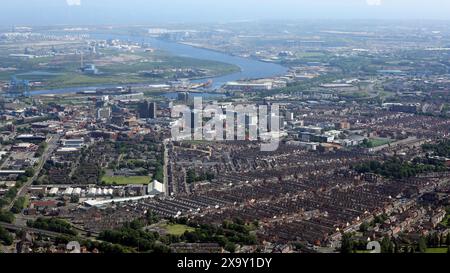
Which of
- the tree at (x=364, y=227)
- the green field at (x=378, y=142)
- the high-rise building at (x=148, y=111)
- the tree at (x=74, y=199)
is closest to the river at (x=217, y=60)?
the high-rise building at (x=148, y=111)

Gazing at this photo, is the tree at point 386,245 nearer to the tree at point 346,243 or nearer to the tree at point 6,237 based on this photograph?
the tree at point 346,243

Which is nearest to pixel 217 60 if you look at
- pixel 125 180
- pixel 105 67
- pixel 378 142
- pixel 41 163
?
pixel 105 67

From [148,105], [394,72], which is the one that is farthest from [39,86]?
[394,72]

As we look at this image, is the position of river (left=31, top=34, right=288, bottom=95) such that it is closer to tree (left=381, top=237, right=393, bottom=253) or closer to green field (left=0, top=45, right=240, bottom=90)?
green field (left=0, top=45, right=240, bottom=90)

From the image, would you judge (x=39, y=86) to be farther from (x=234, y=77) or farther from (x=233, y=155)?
(x=233, y=155)

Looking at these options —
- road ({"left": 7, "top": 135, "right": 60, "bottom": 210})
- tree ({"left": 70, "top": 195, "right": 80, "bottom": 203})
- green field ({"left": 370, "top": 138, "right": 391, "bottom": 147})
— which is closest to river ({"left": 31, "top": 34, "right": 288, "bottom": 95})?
road ({"left": 7, "top": 135, "right": 60, "bottom": 210})

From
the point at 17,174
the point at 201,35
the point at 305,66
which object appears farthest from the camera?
the point at 201,35
